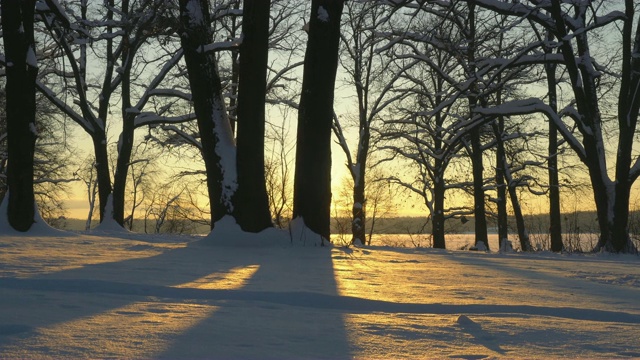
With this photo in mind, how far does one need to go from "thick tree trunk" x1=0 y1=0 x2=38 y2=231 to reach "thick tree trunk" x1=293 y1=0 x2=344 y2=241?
3945 mm

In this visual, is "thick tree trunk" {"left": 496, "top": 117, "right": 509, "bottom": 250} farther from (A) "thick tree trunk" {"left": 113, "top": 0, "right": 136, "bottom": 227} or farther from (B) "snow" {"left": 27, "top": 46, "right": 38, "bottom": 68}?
(B) "snow" {"left": 27, "top": 46, "right": 38, "bottom": 68}

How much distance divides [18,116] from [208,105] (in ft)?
9.30

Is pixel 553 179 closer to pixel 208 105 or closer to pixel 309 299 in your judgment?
pixel 208 105

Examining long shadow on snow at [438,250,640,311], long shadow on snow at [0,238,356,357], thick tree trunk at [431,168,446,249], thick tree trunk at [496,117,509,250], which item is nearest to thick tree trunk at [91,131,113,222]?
thick tree trunk at [496,117,509,250]

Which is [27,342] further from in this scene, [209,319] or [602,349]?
[602,349]

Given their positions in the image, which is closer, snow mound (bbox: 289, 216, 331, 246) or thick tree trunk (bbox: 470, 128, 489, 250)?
snow mound (bbox: 289, 216, 331, 246)

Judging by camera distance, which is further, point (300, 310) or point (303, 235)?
point (303, 235)

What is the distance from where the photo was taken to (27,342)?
2.28 meters

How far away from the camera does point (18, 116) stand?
8758 millimetres

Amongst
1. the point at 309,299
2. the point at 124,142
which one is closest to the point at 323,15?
the point at 309,299

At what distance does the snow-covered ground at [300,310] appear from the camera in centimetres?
A: 238

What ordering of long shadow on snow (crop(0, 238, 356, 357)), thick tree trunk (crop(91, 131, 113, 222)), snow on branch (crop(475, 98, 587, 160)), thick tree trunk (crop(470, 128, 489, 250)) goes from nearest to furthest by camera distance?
long shadow on snow (crop(0, 238, 356, 357)) → snow on branch (crop(475, 98, 587, 160)) → thick tree trunk (crop(91, 131, 113, 222)) → thick tree trunk (crop(470, 128, 489, 250))

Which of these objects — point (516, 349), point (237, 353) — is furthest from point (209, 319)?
point (516, 349)

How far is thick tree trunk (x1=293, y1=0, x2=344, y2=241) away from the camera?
801 cm
